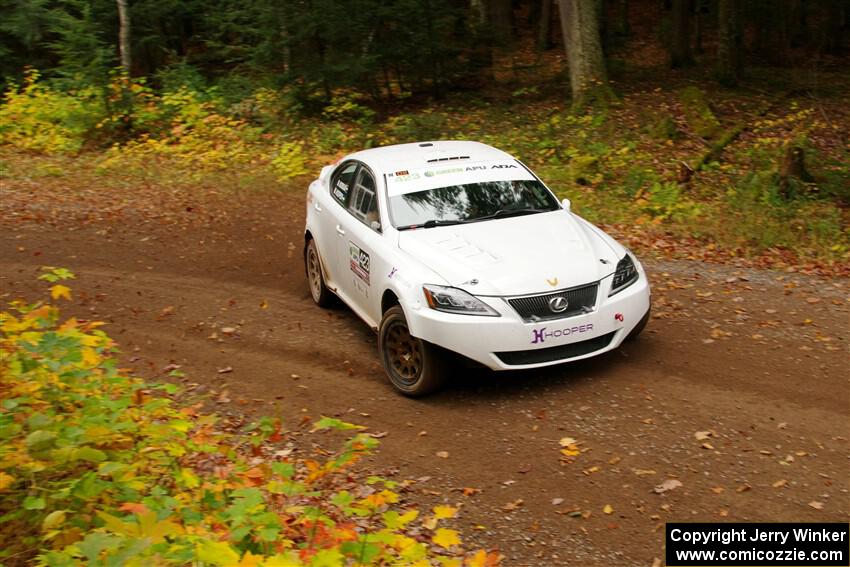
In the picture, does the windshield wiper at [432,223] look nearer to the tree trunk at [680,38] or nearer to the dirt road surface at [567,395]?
the dirt road surface at [567,395]

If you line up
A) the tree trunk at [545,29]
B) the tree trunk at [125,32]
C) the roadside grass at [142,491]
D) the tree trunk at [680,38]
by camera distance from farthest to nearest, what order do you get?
the tree trunk at [545,29] < the tree trunk at [680,38] < the tree trunk at [125,32] < the roadside grass at [142,491]

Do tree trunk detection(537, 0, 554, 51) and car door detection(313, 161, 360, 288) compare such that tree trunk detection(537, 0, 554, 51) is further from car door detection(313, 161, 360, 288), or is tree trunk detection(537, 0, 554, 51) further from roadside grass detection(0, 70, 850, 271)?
car door detection(313, 161, 360, 288)

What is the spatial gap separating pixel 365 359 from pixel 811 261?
612 cm

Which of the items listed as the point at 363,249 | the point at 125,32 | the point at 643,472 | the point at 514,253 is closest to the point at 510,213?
the point at 514,253

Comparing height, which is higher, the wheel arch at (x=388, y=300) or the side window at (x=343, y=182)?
the side window at (x=343, y=182)

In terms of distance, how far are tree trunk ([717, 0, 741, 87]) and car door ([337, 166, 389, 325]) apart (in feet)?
43.8

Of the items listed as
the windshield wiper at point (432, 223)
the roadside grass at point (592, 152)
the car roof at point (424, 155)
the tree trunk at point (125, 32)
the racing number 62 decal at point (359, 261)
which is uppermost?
the tree trunk at point (125, 32)

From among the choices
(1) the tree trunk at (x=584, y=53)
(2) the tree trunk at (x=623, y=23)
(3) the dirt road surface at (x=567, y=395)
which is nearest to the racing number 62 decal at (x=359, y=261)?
(3) the dirt road surface at (x=567, y=395)

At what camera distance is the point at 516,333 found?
700 centimetres

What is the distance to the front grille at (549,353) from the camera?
23.4 feet

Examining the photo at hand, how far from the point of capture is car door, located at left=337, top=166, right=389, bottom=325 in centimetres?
804

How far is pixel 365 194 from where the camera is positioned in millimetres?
8766

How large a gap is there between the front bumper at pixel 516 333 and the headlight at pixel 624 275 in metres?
0.10

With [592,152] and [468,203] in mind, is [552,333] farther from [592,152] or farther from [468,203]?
[592,152]
